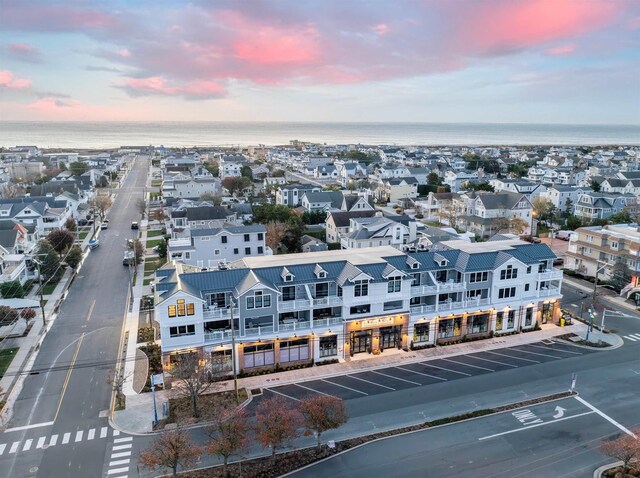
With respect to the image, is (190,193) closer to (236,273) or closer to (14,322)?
(14,322)

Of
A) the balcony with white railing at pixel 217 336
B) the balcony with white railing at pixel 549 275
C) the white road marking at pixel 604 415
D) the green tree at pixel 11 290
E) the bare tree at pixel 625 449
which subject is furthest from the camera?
the green tree at pixel 11 290

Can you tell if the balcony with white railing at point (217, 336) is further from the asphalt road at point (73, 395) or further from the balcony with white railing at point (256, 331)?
the asphalt road at point (73, 395)

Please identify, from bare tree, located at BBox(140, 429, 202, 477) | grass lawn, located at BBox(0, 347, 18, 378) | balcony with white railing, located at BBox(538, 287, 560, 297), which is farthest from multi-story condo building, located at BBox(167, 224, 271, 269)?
bare tree, located at BBox(140, 429, 202, 477)

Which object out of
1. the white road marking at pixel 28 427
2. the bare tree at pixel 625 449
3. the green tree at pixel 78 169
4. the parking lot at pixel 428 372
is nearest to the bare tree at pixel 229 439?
the parking lot at pixel 428 372

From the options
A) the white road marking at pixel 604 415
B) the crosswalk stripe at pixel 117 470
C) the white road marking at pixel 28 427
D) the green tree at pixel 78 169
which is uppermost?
the green tree at pixel 78 169

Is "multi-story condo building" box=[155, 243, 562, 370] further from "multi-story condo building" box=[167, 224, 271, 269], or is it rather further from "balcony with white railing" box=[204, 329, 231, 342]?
"multi-story condo building" box=[167, 224, 271, 269]

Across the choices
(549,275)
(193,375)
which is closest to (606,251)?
(549,275)
